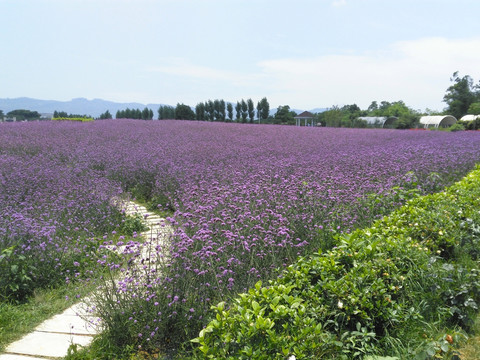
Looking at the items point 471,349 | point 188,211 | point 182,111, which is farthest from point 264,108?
point 471,349

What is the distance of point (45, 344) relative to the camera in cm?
292

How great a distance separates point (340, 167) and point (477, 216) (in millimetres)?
2782

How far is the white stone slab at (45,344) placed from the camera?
2803 mm

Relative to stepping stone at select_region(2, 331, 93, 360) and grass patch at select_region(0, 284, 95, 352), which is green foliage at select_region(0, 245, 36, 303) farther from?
stepping stone at select_region(2, 331, 93, 360)

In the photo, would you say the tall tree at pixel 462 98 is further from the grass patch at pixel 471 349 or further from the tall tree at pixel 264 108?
the grass patch at pixel 471 349

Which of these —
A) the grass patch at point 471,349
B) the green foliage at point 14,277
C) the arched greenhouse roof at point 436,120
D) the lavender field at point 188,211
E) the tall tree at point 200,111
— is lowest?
the grass patch at point 471,349

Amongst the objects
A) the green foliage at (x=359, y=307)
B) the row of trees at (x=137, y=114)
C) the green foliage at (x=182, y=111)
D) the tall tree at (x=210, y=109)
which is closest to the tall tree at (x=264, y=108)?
the tall tree at (x=210, y=109)

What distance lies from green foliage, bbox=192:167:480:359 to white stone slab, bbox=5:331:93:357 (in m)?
1.02

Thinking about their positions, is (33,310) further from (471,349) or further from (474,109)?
(474,109)

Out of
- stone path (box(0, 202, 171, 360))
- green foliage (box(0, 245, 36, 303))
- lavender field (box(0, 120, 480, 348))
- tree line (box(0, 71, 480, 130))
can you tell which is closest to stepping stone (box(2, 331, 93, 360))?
stone path (box(0, 202, 171, 360))

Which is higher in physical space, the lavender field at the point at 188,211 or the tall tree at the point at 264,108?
the tall tree at the point at 264,108

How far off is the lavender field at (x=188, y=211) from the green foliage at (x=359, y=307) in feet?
1.38

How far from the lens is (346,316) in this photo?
268cm

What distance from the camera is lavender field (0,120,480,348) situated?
114 inches
